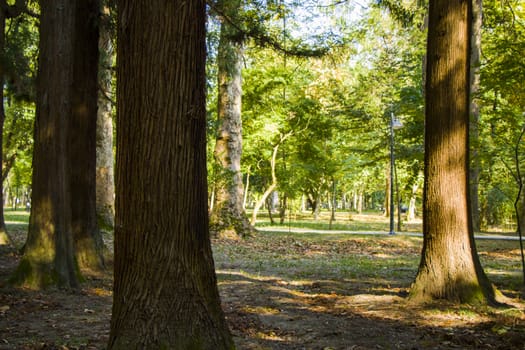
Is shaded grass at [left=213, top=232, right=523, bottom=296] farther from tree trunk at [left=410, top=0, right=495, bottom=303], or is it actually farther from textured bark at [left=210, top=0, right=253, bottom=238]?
tree trunk at [left=410, top=0, right=495, bottom=303]

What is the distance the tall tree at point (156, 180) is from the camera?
3682 mm

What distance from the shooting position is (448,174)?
7.00m

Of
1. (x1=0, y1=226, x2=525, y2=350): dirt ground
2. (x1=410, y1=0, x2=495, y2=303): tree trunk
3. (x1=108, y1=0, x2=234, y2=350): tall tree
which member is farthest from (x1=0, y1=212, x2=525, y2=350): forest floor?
(x1=108, y1=0, x2=234, y2=350): tall tree

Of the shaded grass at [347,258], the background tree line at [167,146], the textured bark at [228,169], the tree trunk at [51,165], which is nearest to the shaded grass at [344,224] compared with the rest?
the textured bark at [228,169]

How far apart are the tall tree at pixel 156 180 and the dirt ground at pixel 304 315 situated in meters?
1.41

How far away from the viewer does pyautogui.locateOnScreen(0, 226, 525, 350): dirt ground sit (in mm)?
5184

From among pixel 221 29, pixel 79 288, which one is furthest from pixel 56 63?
pixel 221 29

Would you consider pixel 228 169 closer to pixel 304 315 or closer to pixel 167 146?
pixel 304 315

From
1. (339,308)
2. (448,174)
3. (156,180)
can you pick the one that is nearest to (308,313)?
(339,308)

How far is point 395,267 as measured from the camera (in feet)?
40.5

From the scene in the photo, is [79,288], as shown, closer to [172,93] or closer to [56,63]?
[56,63]

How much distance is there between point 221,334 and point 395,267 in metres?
9.12

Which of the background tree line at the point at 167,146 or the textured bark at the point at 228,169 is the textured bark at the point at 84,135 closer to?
the background tree line at the point at 167,146

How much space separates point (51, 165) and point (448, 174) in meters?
5.55
